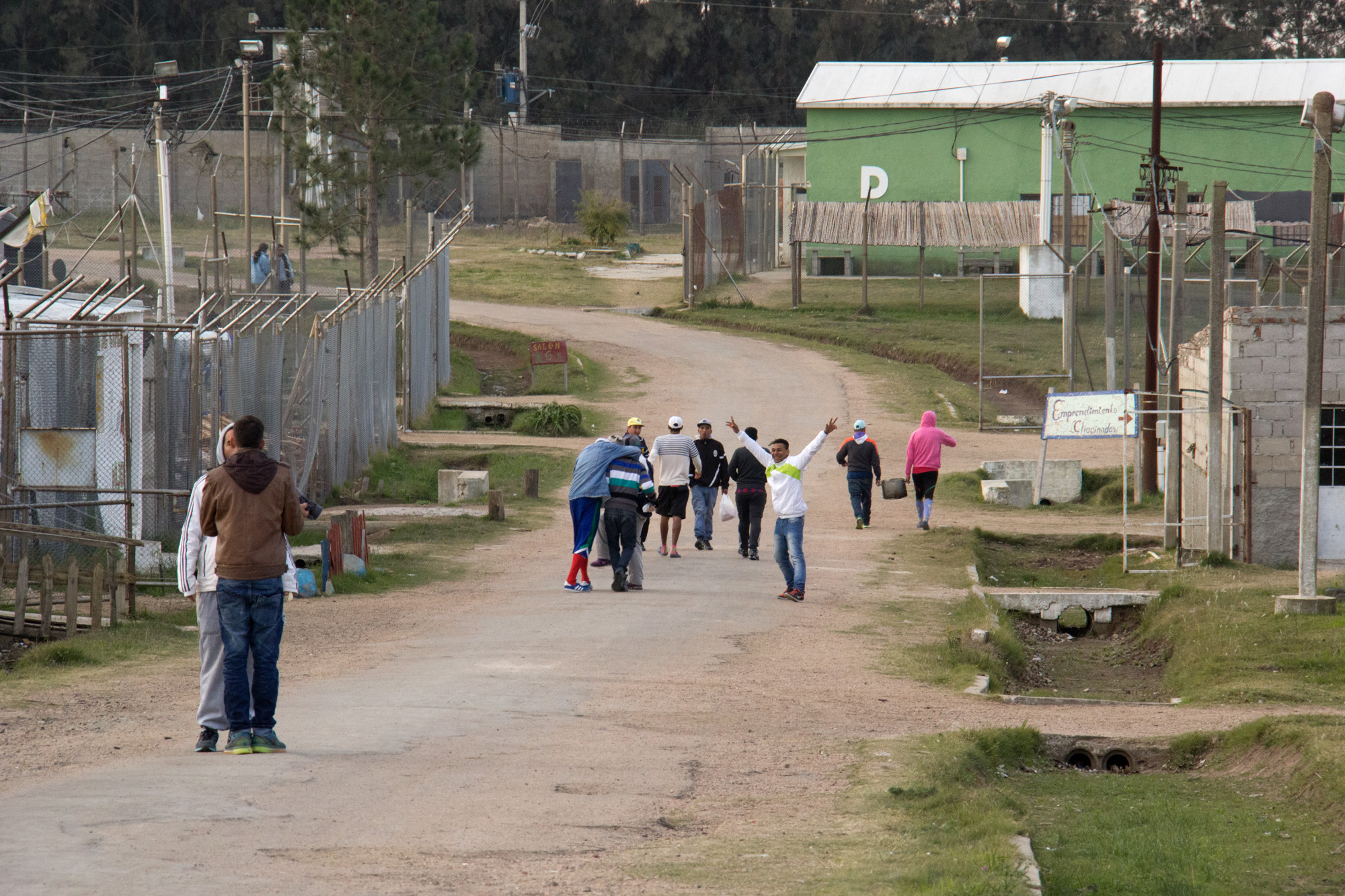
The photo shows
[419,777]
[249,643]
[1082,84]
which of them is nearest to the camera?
[419,777]

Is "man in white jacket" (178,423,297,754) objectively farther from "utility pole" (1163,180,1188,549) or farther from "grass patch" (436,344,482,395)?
"grass patch" (436,344,482,395)

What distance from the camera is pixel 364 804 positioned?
6.59m

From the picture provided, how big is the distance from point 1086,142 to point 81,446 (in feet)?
112

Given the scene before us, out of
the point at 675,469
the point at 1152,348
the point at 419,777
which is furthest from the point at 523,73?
the point at 419,777

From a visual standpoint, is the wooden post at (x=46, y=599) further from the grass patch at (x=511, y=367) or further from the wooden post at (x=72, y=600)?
the grass patch at (x=511, y=367)

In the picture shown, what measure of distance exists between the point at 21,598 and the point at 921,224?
95.8 feet

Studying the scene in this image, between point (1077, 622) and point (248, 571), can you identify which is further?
point (1077, 622)

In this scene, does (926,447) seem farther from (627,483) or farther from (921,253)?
(921,253)

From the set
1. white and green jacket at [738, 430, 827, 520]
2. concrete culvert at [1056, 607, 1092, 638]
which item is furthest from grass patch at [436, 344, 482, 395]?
white and green jacket at [738, 430, 827, 520]

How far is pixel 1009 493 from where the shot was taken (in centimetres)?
2114

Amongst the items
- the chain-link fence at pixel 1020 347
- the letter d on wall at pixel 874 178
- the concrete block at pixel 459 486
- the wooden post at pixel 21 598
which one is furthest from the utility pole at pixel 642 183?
the wooden post at pixel 21 598

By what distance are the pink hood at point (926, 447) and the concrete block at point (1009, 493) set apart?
290 cm

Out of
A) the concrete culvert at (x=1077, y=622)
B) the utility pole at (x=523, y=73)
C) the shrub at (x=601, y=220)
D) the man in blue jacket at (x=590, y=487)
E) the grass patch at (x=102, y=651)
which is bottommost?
the concrete culvert at (x=1077, y=622)

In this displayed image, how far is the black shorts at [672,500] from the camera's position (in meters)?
15.7
